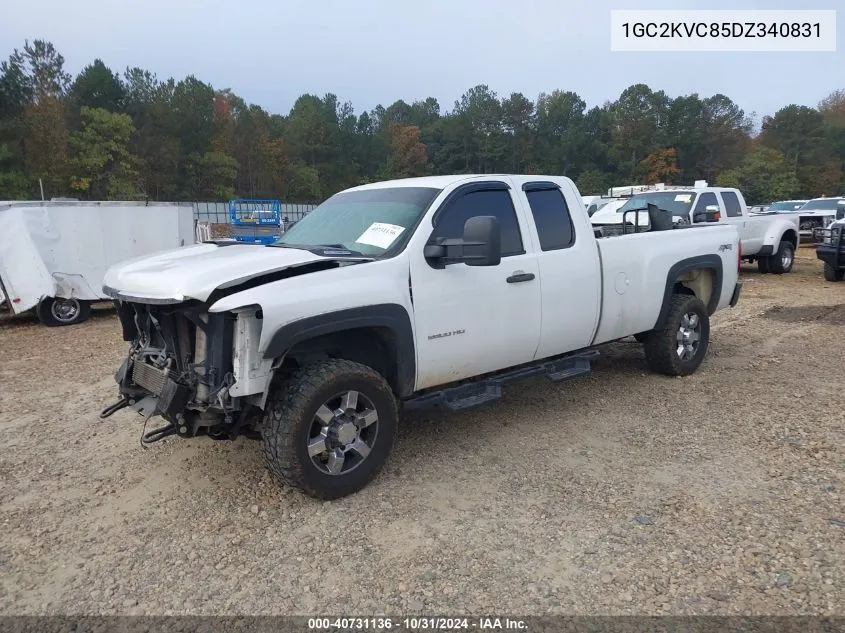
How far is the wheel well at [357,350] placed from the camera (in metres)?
3.71

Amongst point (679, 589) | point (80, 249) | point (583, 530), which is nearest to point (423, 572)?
point (583, 530)

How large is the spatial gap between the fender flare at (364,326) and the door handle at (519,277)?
909mm

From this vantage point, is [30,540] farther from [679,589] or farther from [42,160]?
[42,160]

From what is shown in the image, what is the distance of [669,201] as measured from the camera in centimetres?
1278

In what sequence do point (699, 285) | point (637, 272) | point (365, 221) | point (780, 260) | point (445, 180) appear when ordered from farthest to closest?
point (780, 260), point (699, 285), point (637, 272), point (445, 180), point (365, 221)

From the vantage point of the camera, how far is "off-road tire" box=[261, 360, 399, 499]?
3.43 metres

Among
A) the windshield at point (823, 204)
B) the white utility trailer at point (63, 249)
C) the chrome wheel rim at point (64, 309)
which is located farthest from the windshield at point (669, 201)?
the windshield at point (823, 204)

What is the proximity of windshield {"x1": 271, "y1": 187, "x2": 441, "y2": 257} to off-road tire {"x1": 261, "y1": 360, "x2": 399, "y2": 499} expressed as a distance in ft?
2.71

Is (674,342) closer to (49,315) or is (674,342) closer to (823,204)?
(49,315)

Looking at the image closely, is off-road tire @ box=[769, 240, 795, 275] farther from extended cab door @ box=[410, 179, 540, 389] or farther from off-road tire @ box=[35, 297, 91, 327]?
off-road tire @ box=[35, 297, 91, 327]

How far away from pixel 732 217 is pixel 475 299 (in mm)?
11193

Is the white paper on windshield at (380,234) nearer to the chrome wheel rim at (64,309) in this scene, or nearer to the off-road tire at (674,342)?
the off-road tire at (674,342)

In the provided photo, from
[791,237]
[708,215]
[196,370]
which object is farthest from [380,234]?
[791,237]

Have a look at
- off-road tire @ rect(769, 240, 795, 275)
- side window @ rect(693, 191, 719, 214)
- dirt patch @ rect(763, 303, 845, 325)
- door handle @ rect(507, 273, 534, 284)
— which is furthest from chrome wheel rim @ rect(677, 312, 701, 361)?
off-road tire @ rect(769, 240, 795, 275)
